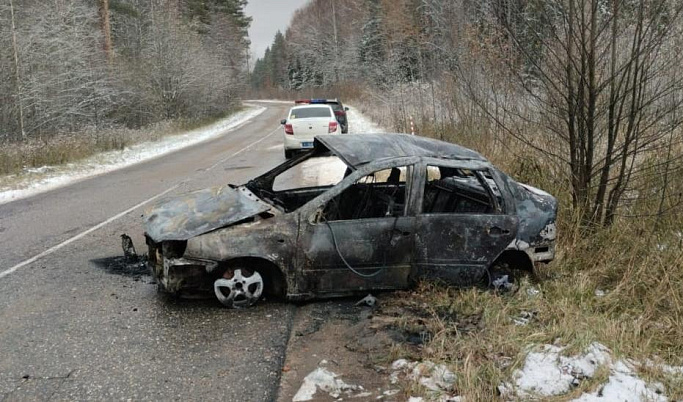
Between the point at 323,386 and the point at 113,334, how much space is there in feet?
6.40

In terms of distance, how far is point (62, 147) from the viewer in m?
17.3

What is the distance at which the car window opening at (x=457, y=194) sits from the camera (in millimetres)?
5469

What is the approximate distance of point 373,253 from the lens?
4.90 meters

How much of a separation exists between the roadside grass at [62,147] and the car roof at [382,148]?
12409 mm

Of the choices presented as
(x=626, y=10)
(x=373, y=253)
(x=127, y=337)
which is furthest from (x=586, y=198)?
(x=127, y=337)

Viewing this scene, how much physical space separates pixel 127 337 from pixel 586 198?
214 inches

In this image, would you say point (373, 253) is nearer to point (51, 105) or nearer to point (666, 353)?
point (666, 353)

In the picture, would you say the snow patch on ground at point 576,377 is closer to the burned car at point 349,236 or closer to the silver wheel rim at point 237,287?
the burned car at point 349,236

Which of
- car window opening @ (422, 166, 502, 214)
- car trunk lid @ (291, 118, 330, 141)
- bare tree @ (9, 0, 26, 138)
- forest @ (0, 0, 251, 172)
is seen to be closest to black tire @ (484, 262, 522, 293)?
car window opening @ (422, 166, 502, 214)

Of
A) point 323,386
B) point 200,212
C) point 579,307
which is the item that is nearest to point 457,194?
point 579,307

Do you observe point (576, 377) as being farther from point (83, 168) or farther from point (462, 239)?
point (83, 168)

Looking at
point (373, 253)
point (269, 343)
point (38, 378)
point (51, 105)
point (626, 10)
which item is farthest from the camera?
point (51, 105)

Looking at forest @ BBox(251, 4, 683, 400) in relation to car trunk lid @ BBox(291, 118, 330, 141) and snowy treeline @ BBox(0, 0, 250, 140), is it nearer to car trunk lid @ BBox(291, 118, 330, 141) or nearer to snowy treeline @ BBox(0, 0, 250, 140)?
car trunk lid @ BBox(291, 118, 330, 141)

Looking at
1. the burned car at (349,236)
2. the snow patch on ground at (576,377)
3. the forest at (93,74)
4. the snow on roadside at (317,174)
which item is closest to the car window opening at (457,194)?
the burned car at (349,236)
